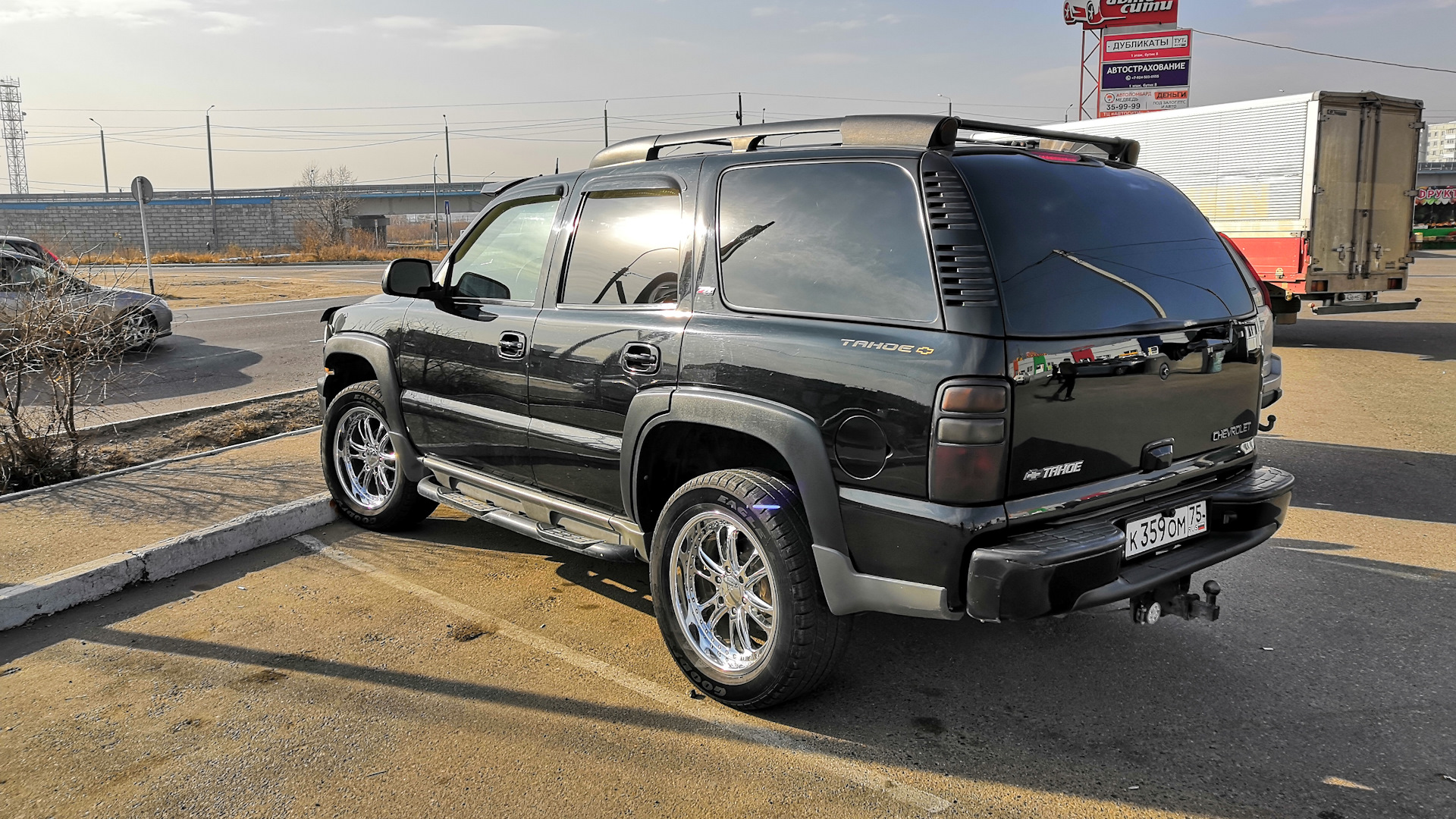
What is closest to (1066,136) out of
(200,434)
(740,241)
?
(740,241)

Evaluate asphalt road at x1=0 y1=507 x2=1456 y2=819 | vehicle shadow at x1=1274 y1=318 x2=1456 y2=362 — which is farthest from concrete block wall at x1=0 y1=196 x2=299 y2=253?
asphalt road at x1=0 y1=507 x2=1456 y2=819

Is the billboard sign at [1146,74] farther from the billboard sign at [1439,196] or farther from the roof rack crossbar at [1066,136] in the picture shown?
the roof rack crossbar at [1066,136]

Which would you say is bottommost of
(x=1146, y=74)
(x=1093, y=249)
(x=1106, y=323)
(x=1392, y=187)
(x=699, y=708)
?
(x=699, y=708)

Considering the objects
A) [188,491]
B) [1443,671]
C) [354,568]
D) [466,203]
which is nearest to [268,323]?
[188,491]

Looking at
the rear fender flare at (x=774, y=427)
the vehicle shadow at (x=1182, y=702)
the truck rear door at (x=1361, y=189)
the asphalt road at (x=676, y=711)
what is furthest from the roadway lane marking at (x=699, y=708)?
the truck rear door at (x=1361, y=189)

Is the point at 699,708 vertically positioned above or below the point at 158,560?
below

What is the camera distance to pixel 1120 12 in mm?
39906

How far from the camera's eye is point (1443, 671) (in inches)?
145

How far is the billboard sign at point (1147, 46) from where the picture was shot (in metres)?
39.2

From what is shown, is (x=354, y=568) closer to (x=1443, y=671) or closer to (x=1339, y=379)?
(x=1443, y=671)

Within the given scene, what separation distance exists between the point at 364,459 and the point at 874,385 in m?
3.65

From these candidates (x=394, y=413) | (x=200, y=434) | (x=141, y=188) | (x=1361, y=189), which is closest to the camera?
(x=394, y=413)

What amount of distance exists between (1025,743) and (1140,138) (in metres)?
14.7

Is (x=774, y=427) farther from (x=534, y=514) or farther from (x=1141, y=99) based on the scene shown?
(x=1141, y=99)
